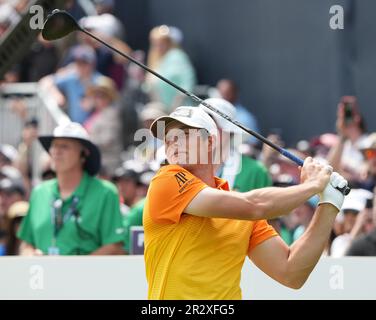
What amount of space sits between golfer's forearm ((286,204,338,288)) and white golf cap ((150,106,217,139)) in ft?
1.94

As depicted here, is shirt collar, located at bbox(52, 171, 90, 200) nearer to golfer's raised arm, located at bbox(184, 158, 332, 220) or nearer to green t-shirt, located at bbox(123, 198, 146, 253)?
green t-shirt, located at bbox(123, 198, 146, 253)

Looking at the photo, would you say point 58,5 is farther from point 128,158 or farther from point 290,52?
point 290,52

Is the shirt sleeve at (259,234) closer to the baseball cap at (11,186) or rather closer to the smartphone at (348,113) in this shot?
the smartphone at (348,113)

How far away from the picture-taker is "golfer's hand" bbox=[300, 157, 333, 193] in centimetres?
576

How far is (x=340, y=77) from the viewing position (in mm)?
13477

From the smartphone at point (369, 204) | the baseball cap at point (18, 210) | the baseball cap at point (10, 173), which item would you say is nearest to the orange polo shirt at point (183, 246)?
the smartphone at point (369, 204)

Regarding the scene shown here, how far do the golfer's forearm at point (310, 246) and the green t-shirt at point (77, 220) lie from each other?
3102mm

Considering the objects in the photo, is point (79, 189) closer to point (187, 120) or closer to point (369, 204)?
point (369, 204)

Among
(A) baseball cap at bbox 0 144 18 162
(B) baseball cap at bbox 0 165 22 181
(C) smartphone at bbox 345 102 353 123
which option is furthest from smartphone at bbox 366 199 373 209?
(A) baseball cap at bbox 0 144 18 162

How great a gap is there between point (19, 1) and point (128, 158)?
291 centimetres

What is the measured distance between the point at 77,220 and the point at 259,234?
3115mm

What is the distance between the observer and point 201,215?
571 centimetres
